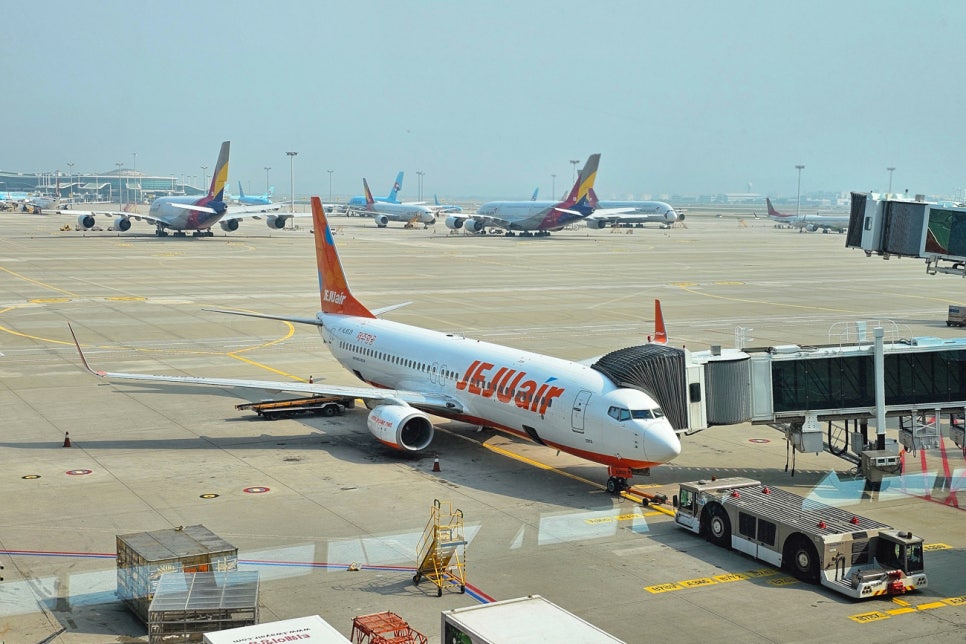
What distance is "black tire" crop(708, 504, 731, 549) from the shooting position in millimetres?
27605

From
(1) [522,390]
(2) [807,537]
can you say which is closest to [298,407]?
(1) [522,390]

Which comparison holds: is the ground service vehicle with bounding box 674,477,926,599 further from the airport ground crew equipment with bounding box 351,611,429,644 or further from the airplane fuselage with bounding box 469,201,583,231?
the airplane fuselage with bounding box 469,201,583,231

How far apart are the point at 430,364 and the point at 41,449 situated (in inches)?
536

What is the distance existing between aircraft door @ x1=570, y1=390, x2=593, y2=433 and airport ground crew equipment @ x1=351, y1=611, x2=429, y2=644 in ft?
38.6

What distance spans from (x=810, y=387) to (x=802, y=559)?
9331 millimetres

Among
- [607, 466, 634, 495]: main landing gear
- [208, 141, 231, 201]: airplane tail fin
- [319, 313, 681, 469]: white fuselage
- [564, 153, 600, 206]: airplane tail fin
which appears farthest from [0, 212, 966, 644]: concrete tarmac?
[564, 153, 600, 206]: airplane tail fin

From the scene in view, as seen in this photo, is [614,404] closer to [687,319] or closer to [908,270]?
[687,319]

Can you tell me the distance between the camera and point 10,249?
4978 inches

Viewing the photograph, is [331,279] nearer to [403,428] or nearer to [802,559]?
[403,428]

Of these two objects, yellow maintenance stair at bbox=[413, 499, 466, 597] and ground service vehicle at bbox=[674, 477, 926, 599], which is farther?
yellow maintenance stair at bbox=[413, 499, 466, 597]

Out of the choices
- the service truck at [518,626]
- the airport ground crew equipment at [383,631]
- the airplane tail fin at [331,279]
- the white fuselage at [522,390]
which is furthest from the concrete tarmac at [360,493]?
the airplane tail fin at [331,279]

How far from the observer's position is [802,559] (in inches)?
999

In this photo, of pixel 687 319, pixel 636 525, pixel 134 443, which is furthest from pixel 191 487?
pixel 687 319

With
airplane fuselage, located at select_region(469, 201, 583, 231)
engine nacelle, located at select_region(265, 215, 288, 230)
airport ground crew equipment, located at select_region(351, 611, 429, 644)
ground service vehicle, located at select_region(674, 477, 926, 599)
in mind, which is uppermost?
airplane fuselage, located at select_region(469, 201, 583, 231)
